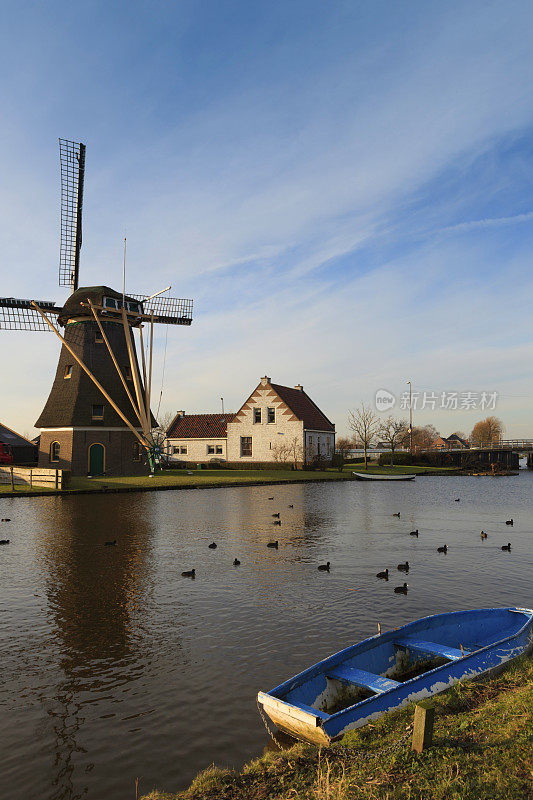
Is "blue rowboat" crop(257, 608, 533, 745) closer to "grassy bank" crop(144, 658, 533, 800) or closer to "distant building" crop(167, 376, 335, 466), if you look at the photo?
"grassy bank" crop(144, 658, 533, 800)

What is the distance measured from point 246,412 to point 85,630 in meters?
56.0

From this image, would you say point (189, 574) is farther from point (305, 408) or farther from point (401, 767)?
point (305, 408)

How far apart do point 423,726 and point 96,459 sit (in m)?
43.2

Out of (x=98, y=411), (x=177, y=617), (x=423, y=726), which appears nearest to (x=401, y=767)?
(x=423, y=726)

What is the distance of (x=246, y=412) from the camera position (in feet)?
216

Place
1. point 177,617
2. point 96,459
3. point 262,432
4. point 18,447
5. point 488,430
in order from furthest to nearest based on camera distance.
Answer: point 488,430, point 18,447, point 262,432, point 96,459, point 177,617

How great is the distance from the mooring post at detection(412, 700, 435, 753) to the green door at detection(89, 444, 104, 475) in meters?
42.7

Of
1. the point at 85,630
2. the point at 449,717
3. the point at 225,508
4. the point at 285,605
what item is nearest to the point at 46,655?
the point at 85,630

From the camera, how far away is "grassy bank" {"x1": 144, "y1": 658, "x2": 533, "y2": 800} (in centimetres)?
465

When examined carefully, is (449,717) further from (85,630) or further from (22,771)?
(85,630)

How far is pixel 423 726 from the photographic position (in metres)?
5.14

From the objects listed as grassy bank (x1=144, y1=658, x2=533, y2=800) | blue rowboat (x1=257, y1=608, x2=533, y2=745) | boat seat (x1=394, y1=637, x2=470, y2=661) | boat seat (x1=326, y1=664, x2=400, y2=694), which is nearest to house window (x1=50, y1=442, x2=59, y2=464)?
blue rowboat (x1=257, y1=608, x2=533, y2=745)

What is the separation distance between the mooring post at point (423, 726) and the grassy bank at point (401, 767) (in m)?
0.09

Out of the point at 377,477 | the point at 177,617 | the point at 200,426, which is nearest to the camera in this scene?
the point at 177,617
